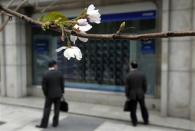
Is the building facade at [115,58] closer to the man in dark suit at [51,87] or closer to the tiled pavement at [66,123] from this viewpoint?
the man in dark suit at [51,87]

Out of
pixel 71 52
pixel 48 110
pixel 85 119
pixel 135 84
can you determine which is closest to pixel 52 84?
pixel 48 110

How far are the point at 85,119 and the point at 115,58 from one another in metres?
2.59

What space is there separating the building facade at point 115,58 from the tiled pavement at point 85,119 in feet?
1.97

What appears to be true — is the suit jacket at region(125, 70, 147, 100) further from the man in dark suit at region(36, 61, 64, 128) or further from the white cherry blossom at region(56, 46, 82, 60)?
the white cherry blossom at region(56, 46, 82, 60)

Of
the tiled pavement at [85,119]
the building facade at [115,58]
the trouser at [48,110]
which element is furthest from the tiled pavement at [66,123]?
the building facade at [115,58]

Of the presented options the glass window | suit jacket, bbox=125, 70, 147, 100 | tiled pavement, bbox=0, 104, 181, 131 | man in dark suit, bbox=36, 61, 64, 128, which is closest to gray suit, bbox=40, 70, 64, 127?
man in dark suit, bbox=36, 61, 64, 128

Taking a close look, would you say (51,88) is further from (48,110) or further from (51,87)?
(48,110)

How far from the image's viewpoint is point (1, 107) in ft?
33.3

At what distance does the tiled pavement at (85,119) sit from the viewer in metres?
7.71

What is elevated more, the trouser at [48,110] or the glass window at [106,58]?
the glass window at [106,58]

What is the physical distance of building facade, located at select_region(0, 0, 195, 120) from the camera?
852 cm

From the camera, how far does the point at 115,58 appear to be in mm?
10297

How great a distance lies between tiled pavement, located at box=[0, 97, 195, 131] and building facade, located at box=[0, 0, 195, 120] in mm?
601

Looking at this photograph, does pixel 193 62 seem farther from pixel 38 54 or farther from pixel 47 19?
pixel 47 19
